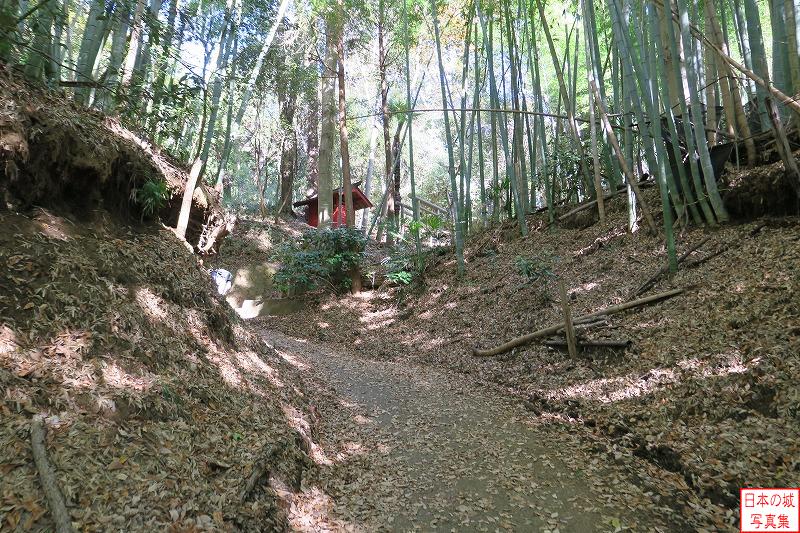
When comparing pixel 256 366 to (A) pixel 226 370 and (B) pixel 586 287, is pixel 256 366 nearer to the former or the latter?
(A) pixel 226 370

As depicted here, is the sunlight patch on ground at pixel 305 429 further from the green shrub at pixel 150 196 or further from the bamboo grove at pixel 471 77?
the bamboo grove at pixel 471 77

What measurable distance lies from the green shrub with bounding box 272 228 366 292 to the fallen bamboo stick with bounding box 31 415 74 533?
8491mm

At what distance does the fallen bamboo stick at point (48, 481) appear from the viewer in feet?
5.12

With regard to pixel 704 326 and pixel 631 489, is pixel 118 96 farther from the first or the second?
pixel 704 326

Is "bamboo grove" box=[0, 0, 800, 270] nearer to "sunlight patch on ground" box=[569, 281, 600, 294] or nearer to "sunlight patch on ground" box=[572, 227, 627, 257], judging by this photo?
"sunlight patch on ground" box=[572, 227, 627, 257]


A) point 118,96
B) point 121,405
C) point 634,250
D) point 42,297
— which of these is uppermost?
point 118,96

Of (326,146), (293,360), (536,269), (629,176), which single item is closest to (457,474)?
(293,360)

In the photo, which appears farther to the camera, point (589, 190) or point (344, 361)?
point (589, 190)

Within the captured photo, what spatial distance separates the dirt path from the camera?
8.52ft

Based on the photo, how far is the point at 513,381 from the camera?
5.20 m

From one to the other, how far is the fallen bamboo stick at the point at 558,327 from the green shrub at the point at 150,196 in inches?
173

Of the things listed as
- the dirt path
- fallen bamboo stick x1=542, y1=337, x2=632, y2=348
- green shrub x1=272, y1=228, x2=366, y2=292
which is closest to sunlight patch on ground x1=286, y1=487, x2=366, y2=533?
the dirt path

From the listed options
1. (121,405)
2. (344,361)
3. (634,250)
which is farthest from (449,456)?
(634,250)

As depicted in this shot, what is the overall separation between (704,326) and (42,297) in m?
5.17
